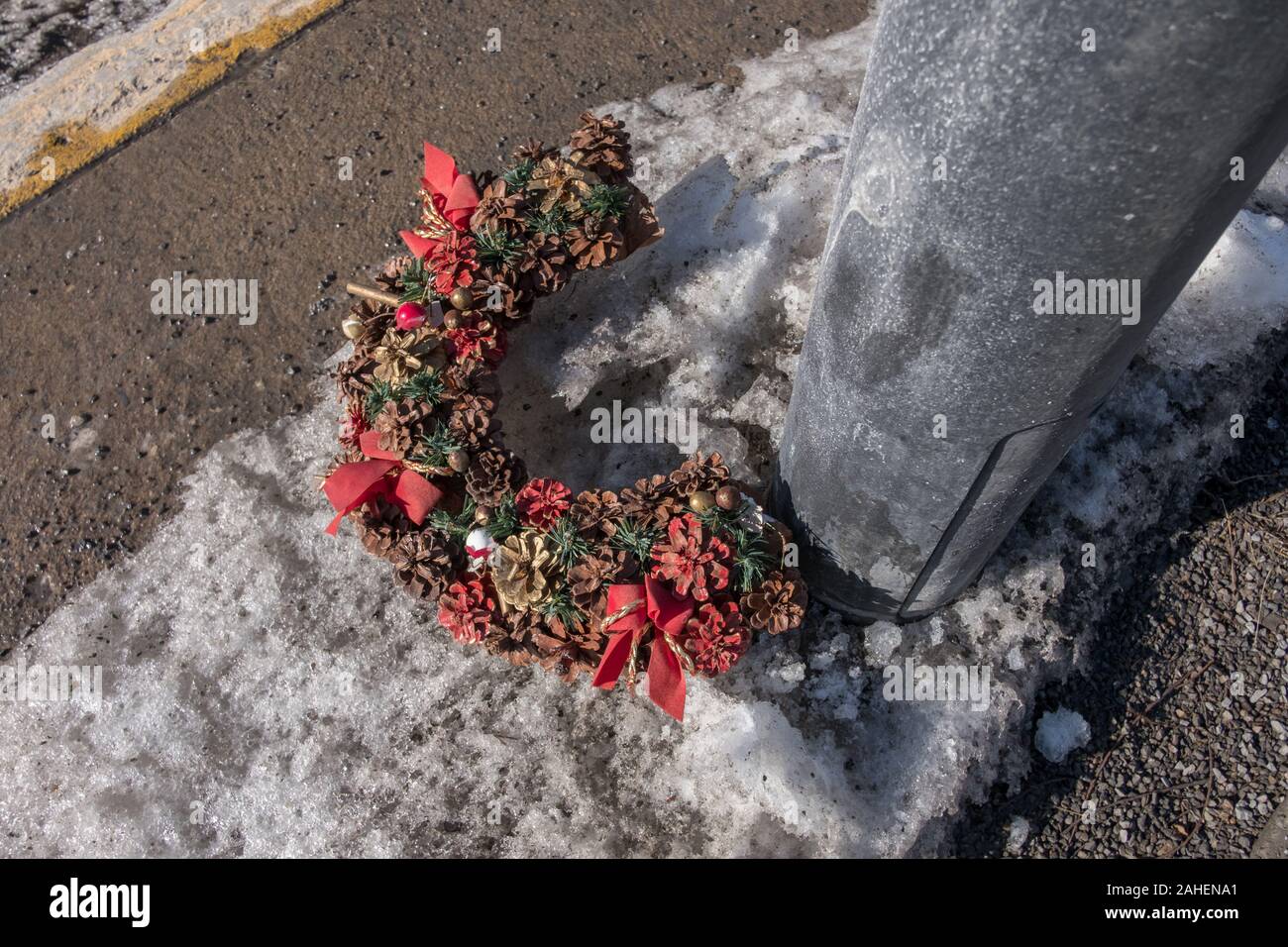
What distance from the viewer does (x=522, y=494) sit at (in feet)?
10.4

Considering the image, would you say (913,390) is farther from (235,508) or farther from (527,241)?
(235,508)

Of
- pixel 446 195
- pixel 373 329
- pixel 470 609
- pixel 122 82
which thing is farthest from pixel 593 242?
pixel 122 82

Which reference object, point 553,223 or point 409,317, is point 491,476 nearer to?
point 409,317

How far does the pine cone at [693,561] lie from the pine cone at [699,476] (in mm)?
142

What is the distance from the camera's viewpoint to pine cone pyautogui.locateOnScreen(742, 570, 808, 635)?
2992mm

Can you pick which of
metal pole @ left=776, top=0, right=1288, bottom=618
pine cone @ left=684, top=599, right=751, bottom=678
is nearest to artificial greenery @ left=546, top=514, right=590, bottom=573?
pine cone @ left=684, top=599, right=751, bottom=678

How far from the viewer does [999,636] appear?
3.47 metres

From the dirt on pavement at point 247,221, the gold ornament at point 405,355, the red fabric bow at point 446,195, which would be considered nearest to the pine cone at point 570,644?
the gold ornament at point 405,355

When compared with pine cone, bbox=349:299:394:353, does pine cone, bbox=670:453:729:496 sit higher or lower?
lower

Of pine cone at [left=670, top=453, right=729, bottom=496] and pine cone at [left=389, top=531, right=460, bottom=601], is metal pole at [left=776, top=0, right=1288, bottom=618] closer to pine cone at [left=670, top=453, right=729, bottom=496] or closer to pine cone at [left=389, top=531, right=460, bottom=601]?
pine cone at [left=670, top=453, right=729, bottom=496]

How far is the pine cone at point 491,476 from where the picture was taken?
324 cm

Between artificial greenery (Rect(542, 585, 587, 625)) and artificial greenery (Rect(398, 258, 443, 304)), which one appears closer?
artificial greenery (Rect(542, 585, 587, 625))

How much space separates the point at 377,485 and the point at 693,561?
1.15 metres

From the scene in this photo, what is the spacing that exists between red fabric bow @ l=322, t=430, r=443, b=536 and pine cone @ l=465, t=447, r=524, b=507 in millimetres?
126
